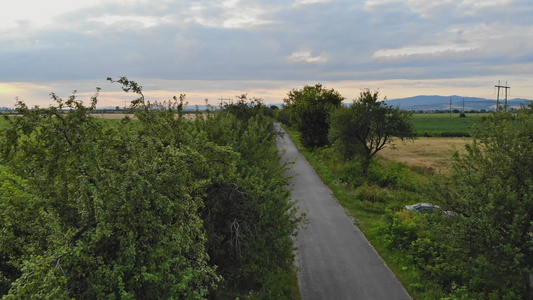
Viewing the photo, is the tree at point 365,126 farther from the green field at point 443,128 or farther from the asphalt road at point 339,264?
the green field at point 443,128

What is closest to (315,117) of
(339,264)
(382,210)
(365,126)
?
(365,126)

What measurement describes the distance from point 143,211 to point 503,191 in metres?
9.01

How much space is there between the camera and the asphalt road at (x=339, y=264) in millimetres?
11148

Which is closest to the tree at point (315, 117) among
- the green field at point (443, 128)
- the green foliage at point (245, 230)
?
the green field at point (443, 128)

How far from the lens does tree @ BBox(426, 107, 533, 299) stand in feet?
29.7

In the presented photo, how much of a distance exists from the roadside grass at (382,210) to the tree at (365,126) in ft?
8.20

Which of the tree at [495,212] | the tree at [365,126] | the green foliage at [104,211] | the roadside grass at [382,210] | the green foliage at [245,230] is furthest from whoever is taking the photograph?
the tree at [365,126]

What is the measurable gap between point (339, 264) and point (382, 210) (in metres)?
7.08

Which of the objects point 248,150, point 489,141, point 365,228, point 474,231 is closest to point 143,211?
point 248,150

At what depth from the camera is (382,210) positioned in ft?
62.5

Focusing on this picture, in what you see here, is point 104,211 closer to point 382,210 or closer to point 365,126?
point 382,210

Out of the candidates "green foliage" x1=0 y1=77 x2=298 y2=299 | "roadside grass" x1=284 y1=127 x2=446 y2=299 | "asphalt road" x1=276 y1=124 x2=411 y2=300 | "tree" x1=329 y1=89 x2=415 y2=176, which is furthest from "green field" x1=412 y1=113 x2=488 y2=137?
"green foliage" x1=0 y1=77 x2=298 y2=299

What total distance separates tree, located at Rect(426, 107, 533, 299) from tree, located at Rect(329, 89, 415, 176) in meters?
14.1

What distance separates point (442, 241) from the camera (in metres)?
11.0
